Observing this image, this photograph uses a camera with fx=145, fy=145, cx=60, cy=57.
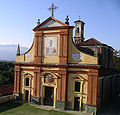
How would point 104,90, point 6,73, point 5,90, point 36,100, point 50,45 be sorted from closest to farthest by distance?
point 50,45 → point 36,100 → point 104,90 → point 5,90 → point 6,73

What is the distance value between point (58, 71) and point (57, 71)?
176 millimetres

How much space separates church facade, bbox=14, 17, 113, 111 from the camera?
637 inches

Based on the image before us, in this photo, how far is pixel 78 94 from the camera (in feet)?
54.6

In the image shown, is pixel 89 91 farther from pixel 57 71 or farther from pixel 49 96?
pixel 49 96

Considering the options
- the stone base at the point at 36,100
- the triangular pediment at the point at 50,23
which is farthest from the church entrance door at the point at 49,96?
the triangular pediment at the point at 50,23

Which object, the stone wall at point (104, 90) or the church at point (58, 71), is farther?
the stone wall at point (104, 90)

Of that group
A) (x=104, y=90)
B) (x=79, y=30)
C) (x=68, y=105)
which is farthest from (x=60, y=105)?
(x=79, y=30)

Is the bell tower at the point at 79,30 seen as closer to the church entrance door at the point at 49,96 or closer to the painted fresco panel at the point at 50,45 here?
the painted fresco panel at the point at 50,45

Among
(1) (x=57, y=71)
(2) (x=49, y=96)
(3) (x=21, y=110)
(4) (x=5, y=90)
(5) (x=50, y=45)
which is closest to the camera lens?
(3) (x=21, y=110)

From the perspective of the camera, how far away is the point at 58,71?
17.6 m

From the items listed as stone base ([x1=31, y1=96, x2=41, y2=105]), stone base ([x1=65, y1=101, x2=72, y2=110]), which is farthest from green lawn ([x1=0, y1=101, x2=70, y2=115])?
stone base ([x1=65, y1=101, x2=72, y2=110])

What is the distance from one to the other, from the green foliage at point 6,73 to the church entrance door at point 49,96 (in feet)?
36.7

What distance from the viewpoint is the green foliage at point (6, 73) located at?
27080mm

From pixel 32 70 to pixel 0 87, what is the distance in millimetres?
5521
